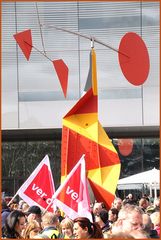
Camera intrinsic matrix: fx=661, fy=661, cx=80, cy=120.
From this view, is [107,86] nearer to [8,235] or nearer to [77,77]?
[77,77]

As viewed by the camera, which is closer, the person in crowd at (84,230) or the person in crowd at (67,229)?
the person in crowd at (84,230)

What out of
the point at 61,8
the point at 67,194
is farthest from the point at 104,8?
the point at 67,194

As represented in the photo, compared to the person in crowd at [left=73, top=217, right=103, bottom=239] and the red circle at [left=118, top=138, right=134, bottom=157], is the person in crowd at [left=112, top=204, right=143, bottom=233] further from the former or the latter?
the red circle at [left=118, top=138, right=134, bottom=157]

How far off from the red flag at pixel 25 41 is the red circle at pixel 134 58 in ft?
13.6

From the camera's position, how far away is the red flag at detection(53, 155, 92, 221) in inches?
374

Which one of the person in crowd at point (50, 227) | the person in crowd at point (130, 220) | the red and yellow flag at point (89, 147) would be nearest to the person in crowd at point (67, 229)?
the person in crowd at point (50, 227)

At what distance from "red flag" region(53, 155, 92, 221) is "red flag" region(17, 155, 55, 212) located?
135 centimetres

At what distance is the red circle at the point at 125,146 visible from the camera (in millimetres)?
31208

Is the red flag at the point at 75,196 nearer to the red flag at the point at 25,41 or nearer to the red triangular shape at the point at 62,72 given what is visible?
the red triangular shape at the point at 62,72

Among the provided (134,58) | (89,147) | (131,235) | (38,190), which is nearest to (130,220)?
(131,235)

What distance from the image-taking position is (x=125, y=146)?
3169cm

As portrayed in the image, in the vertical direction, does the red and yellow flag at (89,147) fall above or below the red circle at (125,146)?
above

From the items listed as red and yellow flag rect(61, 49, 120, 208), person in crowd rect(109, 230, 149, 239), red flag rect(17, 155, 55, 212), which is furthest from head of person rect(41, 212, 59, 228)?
red and yellow flag rect(61, 49, 120, 208)

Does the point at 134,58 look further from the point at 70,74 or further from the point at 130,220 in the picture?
the point at 130,220
